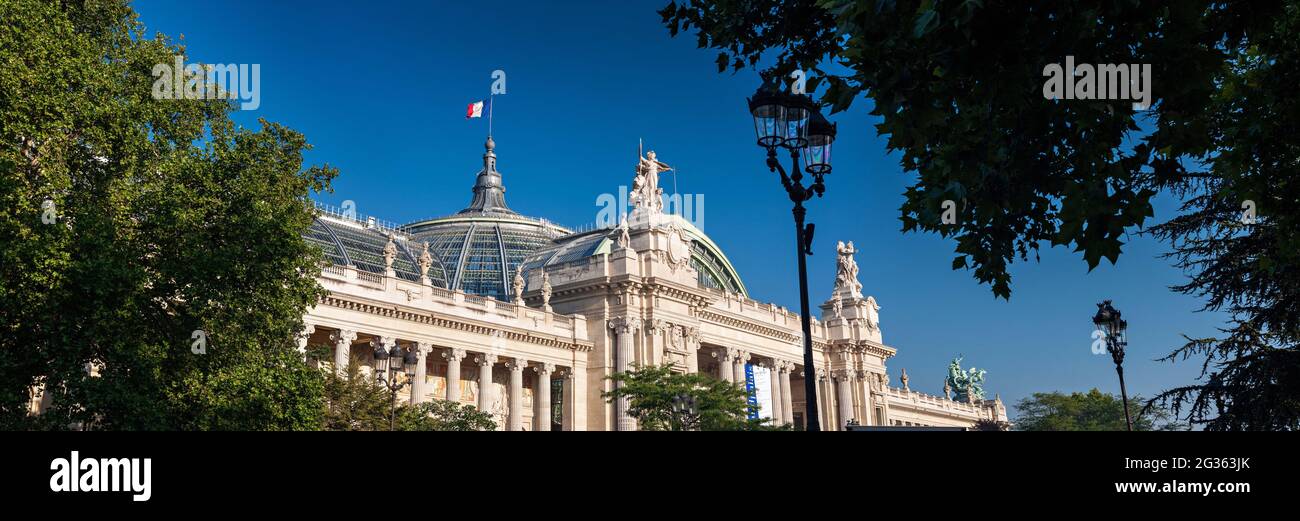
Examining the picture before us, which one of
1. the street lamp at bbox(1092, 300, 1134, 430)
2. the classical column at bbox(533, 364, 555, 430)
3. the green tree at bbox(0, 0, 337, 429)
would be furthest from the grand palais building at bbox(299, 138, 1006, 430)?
the street lamp at bbox(1092, 300, 1134, 430)

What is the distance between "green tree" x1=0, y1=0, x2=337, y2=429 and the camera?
71.2 ft

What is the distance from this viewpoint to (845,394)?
89500 mm

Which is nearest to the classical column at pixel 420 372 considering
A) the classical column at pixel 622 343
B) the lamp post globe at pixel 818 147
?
the classical column at pixel 622 343

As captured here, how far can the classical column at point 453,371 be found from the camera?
5394cm

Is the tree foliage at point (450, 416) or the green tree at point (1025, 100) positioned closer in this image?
the green tree at point (1025, 100)

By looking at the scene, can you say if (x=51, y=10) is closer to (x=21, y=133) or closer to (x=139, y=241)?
(x=21, y=133)

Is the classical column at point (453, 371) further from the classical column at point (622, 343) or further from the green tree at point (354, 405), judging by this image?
the green tree at point (354, 405)

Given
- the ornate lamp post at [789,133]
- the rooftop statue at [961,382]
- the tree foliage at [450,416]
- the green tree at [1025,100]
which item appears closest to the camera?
the green tree at [1025,100]

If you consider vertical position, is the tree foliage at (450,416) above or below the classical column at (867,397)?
below

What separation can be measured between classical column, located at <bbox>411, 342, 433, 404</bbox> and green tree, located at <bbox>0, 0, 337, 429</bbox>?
75.7 ft

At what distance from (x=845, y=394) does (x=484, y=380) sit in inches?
1741

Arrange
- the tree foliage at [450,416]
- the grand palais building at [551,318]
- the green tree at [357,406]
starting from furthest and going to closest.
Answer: the grand palais building at [551,318] → the tree foliage at [450,416] → the green tree at [357,406]

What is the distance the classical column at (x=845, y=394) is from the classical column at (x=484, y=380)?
43.1 metres
